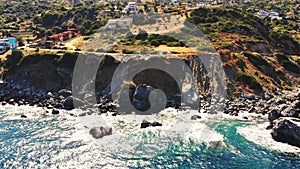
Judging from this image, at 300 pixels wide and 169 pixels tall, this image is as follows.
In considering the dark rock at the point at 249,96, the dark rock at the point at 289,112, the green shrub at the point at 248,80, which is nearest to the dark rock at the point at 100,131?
the dark rock at the point at 289,112

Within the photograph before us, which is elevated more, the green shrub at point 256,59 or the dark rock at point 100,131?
the green shrub at point 256,59

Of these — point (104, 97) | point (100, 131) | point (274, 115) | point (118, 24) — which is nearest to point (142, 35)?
point (118, 24)

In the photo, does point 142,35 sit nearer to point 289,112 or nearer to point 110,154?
point 289,112

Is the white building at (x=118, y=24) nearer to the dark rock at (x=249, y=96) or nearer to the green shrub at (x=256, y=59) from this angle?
the green shrub at (x=256, y=59)

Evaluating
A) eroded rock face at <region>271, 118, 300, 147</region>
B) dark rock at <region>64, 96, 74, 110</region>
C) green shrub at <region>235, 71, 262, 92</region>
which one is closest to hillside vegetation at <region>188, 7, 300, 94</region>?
green shrub at <region>235, 71, 262, 92</region>

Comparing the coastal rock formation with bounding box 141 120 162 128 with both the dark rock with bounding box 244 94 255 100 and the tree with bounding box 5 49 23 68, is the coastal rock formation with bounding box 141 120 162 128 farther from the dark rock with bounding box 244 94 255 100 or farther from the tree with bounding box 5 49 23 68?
the tree with bounding box 5 49 23 68

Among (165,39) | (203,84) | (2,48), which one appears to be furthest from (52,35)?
(203,84)
